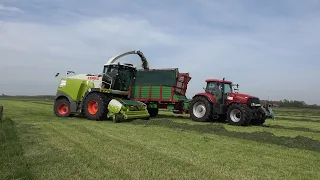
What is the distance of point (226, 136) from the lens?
445 inches

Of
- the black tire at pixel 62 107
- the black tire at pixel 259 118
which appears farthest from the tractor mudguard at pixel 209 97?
the black tire at pixel 62 107

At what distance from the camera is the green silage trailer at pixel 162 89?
18.1m

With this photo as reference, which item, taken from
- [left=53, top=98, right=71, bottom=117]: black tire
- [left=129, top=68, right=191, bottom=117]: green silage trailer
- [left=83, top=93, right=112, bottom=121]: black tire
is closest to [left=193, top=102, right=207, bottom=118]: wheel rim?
[left=129, top=68, right=191, bottom=117]: green silage trailer

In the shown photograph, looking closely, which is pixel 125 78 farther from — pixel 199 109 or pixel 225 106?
pixel 225 106

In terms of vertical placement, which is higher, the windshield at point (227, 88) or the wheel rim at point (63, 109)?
the windshield at point (227, 88)

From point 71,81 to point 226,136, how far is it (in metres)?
9.81

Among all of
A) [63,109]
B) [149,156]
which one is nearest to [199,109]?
[63,109]

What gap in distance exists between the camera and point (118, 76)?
18.4 metres

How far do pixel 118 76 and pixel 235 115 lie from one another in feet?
20.6

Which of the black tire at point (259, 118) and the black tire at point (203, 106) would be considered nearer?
the black tire at point (259, 118)

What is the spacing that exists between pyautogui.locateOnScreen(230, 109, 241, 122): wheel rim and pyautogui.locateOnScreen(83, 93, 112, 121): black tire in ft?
19.0

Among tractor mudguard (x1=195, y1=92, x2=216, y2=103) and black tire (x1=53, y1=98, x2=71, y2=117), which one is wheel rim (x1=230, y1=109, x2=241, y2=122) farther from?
black tire (x1=53, y1=98, x2=71, y2=117)

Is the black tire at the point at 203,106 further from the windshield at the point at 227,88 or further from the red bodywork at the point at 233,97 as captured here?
the windshield at the point at 227,88

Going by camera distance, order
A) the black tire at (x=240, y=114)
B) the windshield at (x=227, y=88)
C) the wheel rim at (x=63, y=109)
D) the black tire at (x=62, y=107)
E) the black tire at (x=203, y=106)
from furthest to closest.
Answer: the wheel rim at (x=63, y=109), the black tire at (x=62, y=107), the windshield at (x=227, y=88), the black tire at (x=203, y=106), the black tire at (x=240, y=114)
